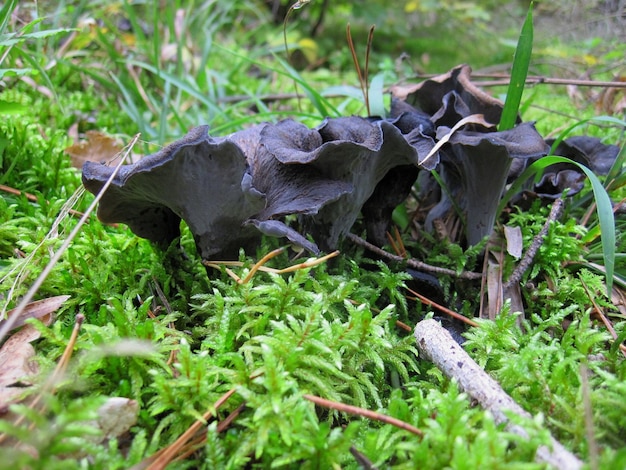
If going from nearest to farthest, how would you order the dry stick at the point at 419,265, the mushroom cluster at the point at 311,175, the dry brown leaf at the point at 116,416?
the dry brown leaf at the point at 116,416 → the mushroom cluster at the point at 311,175 → the dry stick at the point at 419,265

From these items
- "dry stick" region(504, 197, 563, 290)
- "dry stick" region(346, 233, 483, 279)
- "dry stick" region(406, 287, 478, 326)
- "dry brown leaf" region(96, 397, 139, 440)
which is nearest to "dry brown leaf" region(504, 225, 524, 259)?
"dry stick" region(504, 197, 563, 290)

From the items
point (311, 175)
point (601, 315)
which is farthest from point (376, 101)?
point (601, 315)

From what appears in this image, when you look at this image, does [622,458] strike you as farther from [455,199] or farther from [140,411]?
[455,199]

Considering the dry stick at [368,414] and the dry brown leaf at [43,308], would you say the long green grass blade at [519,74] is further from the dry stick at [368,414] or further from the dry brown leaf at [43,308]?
the dry brown leaf at [43,308]

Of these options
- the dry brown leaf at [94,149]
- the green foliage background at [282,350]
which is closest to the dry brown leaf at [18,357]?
the green foliage background at [282,350]

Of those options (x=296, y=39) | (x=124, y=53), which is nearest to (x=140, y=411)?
A: (x=124, y=53)

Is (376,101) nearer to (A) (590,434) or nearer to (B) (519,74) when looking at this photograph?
(B) (519,74)
